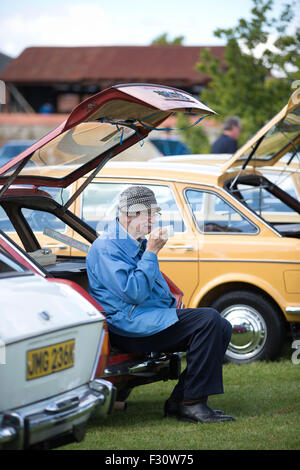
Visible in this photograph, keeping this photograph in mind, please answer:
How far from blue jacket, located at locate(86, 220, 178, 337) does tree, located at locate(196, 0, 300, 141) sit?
429 inches

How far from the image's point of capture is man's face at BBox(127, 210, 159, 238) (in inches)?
198

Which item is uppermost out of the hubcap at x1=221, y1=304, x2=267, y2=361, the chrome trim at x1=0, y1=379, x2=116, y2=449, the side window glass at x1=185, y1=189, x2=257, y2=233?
the side window glass at x1=185, y1=189, x2=257, y2=233

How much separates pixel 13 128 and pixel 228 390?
25504 millimetres

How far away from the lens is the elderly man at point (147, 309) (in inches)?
193

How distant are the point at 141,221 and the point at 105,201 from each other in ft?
8.14

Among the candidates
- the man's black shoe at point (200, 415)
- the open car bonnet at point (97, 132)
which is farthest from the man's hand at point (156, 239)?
the man's black shoe at point (200, 415)

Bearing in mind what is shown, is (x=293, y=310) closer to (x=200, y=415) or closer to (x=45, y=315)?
(x=200, y=415)

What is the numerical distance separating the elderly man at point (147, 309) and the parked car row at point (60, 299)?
192 millimetres

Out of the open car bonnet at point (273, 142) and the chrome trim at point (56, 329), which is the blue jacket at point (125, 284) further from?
the open car bonnet at point (273, 142)

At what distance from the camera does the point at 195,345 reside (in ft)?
16.7

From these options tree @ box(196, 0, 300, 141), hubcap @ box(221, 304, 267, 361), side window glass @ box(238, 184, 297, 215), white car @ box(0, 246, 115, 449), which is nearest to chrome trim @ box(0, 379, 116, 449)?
white car @ box(0, 246, 115, 449)

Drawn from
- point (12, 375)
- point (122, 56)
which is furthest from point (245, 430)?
point (122, 56)

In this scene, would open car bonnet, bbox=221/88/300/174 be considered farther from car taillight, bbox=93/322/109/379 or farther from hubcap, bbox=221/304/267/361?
car taillight, bbox=93/322/109/379
